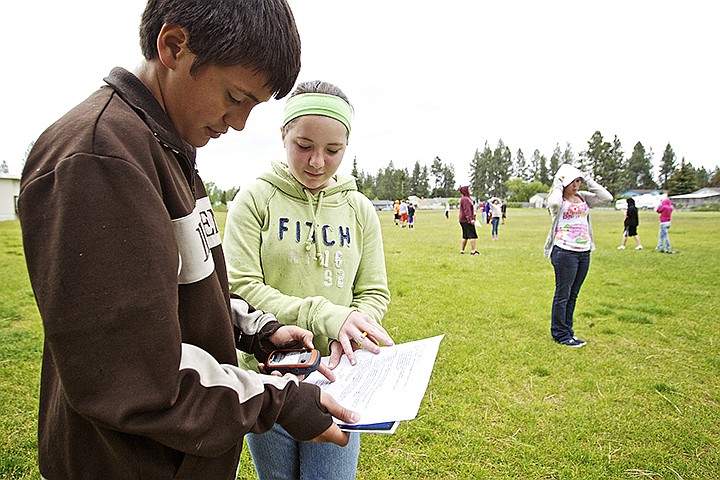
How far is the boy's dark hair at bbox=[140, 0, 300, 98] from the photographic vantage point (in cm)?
95

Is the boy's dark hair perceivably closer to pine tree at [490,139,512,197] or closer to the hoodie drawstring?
the hoodie drawstring

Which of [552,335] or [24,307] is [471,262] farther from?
[24,307]

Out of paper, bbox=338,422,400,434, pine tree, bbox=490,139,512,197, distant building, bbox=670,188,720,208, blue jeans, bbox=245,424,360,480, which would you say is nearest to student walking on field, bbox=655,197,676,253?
blue jeans, bbox=245,424,360,480

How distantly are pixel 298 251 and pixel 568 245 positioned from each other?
483cm

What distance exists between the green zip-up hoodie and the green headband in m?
0.28

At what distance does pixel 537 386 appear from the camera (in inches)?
184

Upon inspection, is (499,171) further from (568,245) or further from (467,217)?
(568,245)

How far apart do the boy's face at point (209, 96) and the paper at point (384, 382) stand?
870mm

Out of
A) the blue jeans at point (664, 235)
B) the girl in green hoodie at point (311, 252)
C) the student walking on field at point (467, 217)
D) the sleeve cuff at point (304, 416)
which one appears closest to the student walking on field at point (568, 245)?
the girl in green hoodie at point (311, 252)

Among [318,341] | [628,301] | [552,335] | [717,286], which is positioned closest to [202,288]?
[318,341]

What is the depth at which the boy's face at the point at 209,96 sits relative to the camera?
3.37 ft

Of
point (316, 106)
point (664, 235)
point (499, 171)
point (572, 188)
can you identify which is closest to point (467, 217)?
point (664, 235)

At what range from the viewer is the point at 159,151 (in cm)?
97

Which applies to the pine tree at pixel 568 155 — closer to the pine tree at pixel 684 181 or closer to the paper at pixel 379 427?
the pine tree at pixel 684 181
